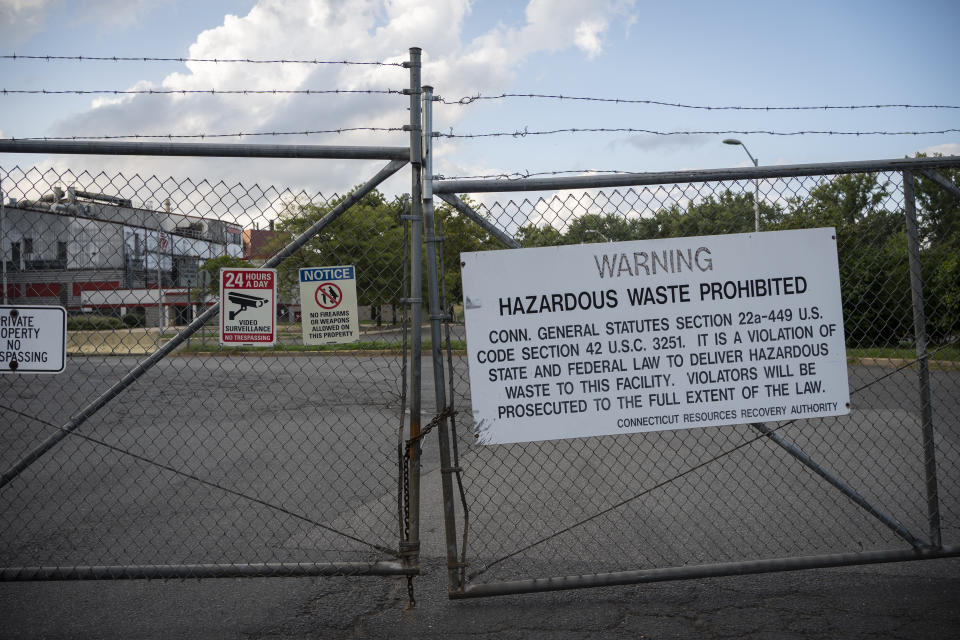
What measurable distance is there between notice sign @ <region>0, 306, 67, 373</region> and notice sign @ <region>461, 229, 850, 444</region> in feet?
6.94

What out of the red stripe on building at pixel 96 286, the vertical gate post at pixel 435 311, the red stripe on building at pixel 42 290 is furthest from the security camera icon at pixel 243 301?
the red stripe on building at pixel 42 290

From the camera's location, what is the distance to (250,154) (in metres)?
3.43

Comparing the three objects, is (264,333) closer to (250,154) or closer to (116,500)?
(250,154)

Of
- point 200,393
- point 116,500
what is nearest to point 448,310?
point 116,500

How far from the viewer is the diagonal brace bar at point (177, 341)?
10.9ft

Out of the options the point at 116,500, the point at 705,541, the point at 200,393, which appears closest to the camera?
the point at 705,541

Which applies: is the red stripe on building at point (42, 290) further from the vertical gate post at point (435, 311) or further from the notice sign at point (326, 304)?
the vertical gate post at point (435, 311)

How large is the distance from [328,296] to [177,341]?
0.73 metres

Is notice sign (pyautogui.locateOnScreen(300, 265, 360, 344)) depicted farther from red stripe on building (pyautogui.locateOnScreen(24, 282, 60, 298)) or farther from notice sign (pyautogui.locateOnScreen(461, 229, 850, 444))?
red stripe on building (pyautogui.locateOnScreen(24, 282, 60, 298))

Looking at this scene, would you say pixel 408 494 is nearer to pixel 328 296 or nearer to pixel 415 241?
pixel 328 296

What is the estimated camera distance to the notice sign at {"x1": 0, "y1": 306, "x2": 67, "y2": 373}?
359cm

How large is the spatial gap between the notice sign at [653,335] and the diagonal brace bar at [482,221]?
0.11 m

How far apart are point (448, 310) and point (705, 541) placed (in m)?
2.39

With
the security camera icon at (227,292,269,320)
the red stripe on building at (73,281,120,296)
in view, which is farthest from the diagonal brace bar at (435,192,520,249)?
the red stripe on building at (73,281,120,296)
